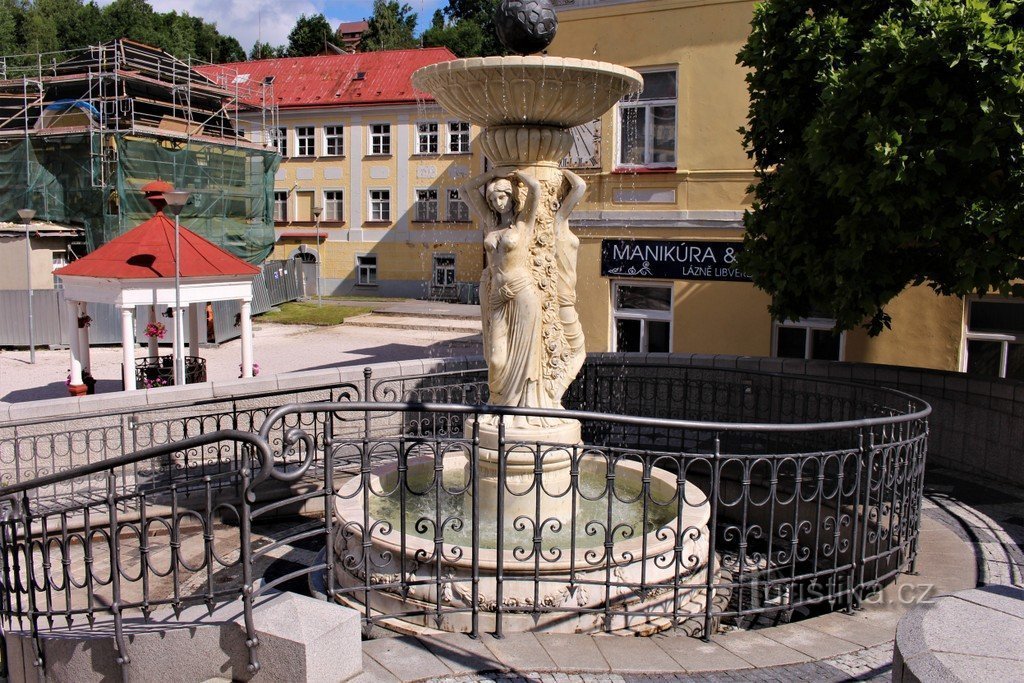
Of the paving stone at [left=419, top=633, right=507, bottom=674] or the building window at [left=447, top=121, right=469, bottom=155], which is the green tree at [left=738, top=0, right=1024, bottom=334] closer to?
the paving stone at [left=419, top=633, right=507, bottom=674]

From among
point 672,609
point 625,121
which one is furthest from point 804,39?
point 672,609

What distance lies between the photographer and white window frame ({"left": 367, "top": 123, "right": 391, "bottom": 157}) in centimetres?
3834

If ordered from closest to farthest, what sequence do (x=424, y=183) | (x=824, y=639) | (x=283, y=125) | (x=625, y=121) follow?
(x=824, y=639)
(x=625, y=121)
(x=424, y=183)
(x=283, y=125)

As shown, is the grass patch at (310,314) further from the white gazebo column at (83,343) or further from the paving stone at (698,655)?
the paving stone at (698,655)

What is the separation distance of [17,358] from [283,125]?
2098 centimetres

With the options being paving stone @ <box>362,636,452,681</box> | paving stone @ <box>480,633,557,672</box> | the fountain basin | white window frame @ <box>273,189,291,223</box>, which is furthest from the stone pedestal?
white window frame @ <box>273,189,291,223</box>

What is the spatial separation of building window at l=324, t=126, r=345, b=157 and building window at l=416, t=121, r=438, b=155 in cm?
390

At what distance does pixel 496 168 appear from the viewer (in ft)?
22.7

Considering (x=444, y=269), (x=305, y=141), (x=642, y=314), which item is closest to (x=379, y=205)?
(x=444, y=269)

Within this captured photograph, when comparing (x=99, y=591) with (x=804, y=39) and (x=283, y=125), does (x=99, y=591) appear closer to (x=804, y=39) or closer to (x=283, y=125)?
(x=804, y=39)

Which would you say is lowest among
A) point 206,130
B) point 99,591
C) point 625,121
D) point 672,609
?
point 99,591

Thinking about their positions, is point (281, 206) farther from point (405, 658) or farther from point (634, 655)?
point (634, 655)

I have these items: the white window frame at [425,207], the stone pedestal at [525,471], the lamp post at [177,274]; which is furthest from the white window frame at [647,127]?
the white window frame at [425,207]

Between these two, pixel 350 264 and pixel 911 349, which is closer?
pixel 911 349
